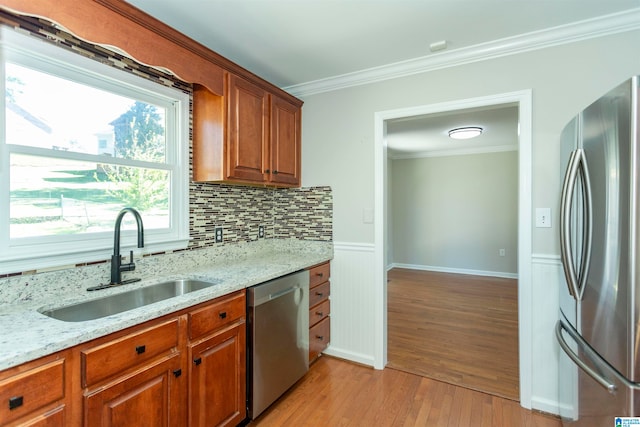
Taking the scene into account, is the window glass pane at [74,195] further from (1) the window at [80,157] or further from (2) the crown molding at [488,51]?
(2) the crown molding at [488,51]

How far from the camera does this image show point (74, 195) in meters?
1.61

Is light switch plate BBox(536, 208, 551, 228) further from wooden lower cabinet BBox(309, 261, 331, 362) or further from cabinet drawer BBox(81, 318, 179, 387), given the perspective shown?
cabinet drawer BBox(81, 318, 179, 387)

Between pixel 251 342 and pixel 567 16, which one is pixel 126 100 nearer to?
pixel 251 342

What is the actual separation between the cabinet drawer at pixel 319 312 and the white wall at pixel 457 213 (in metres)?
4.02

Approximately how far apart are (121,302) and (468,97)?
254 cm

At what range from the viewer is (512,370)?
243cm

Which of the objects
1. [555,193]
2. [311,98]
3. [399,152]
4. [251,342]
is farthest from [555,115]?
[399,152]

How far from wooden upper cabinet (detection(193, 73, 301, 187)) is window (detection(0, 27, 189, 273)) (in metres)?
0.11

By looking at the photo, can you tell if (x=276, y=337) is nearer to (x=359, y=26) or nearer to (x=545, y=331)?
(x=545, y=331)

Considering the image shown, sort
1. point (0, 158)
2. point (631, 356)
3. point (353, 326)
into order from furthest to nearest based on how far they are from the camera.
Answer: point (353, 326), point (0, 158), point (631, 356)

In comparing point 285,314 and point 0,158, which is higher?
point 0,158

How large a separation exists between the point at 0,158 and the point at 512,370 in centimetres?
344

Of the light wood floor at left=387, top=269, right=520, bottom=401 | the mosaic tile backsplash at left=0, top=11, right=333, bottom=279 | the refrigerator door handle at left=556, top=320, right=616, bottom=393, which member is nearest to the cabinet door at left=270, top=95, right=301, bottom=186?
the mosaic tile backsplash at left=0, top=11, right=333, bottom=279

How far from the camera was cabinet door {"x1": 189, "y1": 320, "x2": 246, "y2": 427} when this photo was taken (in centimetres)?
147
